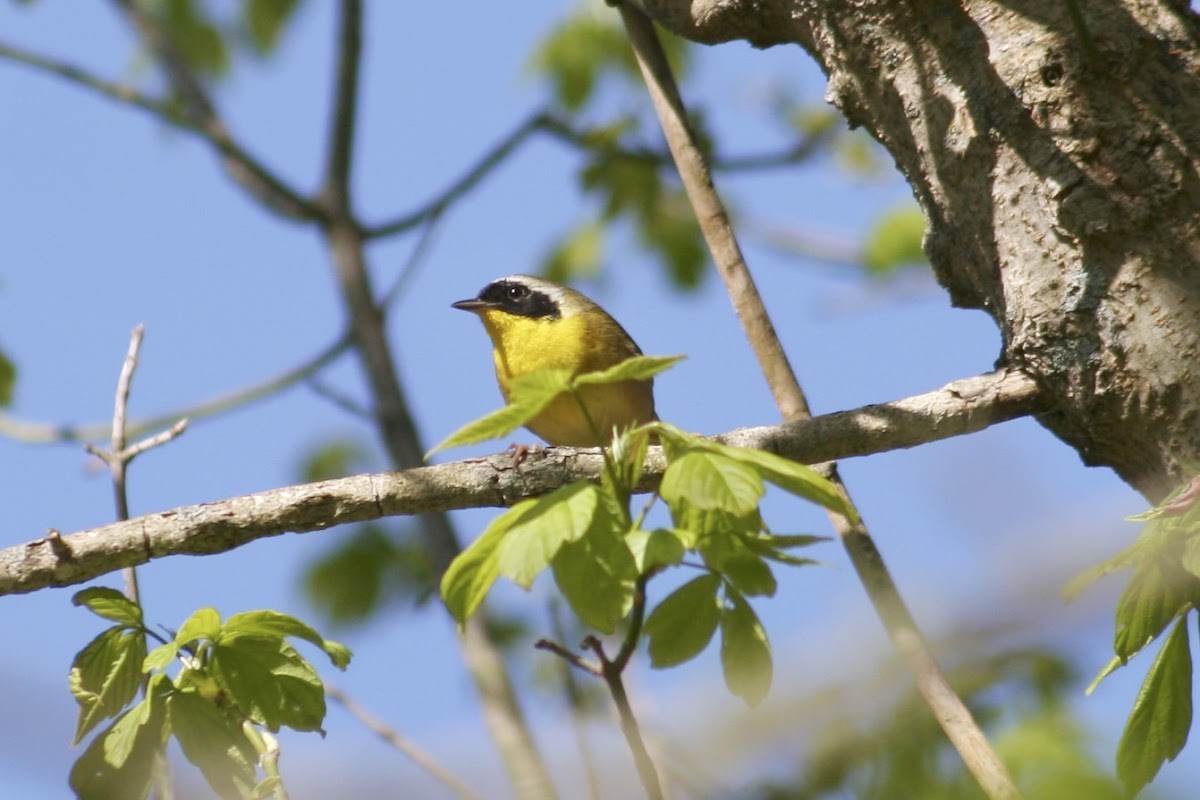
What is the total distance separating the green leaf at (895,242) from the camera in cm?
761

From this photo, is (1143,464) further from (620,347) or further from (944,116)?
(620,347)

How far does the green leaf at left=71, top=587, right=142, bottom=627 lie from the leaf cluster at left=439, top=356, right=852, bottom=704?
865 mm

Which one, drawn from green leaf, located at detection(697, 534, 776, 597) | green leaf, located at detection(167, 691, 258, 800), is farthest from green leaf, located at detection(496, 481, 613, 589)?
green leaf, located at detection(167, 691, 258, 800)

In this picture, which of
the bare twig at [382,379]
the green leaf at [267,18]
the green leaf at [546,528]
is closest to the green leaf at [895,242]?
the bare twig at [382,379]

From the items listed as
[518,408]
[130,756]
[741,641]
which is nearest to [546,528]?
[518,408]

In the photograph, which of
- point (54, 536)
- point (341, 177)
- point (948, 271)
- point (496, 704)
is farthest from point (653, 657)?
point (341, 177)

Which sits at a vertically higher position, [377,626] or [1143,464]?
[377,626]

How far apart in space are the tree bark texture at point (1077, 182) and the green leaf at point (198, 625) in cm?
180

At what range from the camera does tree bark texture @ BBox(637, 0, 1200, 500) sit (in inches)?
106

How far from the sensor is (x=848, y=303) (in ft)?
27.8

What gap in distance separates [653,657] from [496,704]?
10.4 ft

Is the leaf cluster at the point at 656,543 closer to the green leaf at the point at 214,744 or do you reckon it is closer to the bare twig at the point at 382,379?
the green leaf at the point at 214,744

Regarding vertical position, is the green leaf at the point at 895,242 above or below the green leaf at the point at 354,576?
above

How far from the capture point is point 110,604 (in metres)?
2.46
